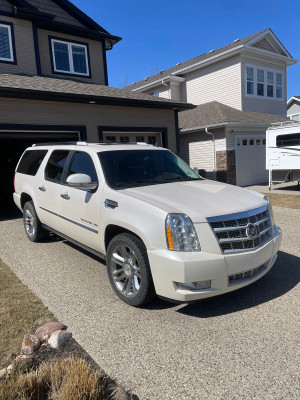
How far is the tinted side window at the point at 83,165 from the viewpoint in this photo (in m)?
4.28

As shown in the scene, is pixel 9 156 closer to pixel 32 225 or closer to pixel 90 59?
pixel 90 59

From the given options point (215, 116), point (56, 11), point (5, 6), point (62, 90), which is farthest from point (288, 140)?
point (5, 6)

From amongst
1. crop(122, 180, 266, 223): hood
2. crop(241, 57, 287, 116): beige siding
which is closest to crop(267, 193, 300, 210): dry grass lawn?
crop(122, 180, 266, 223): hood

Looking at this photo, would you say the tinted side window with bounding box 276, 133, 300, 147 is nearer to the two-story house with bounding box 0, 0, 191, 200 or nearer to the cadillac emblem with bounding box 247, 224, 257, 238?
the two-story house with bounding box 0, 0, 191, 200

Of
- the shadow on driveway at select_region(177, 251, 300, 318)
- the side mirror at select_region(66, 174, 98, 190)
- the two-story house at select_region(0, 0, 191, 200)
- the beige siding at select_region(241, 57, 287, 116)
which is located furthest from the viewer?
the beige siding at select_region(241, 57, 287, 116)

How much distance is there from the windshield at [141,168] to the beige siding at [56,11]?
12.1 m

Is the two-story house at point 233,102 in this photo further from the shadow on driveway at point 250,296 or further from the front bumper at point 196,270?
the front bumper at point 196,270

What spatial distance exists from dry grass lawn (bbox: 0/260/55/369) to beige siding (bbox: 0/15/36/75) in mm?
10536

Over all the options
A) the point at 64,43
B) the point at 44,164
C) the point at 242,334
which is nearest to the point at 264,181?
the point at 64,43

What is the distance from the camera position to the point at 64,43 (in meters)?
13.4

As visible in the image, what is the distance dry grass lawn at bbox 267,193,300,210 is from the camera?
30.7ft

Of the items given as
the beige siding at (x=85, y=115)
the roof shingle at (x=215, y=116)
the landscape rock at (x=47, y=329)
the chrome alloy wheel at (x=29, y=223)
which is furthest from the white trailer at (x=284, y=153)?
the landscape rock at (x=47, y=329)

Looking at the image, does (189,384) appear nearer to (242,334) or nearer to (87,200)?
(242,334)

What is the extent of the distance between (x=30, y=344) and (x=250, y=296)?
250 cm
